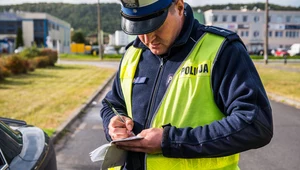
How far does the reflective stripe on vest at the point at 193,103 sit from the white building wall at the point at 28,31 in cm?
7967

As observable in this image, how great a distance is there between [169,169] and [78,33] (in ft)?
353

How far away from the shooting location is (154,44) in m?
1.94

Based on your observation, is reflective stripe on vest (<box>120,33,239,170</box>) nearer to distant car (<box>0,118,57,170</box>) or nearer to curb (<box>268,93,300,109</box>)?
distant car (<box>0,118,57,170</box>)

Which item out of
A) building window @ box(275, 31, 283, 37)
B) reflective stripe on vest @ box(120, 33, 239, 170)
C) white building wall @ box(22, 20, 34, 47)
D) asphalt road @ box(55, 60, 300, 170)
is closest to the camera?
reflective stripe on vest @ box(120, 33, 239, 170)

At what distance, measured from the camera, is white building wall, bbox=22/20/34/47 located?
7788 centimetres

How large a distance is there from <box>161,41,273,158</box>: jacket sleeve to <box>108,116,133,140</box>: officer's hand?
256 millimetres

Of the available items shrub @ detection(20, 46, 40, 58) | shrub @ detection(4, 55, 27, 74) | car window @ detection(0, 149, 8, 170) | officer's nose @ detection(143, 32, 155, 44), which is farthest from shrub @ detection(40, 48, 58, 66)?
officer's nose @ detection(143, 32, 155, 44)

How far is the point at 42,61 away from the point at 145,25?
93.9 ft

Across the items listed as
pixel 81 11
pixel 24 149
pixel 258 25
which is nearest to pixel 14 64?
pixel 24 149

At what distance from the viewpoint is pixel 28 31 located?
78.2 meters

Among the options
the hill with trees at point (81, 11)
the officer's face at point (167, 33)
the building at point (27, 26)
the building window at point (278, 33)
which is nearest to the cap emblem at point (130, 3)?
the officer's face at point (167, 33)

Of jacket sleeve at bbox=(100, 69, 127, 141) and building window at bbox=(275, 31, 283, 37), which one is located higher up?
building window at bbox=(275, 31, 283, 37)

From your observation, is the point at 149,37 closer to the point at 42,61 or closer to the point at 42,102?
the point at 42,102

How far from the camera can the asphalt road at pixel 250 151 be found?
19.6 ft
